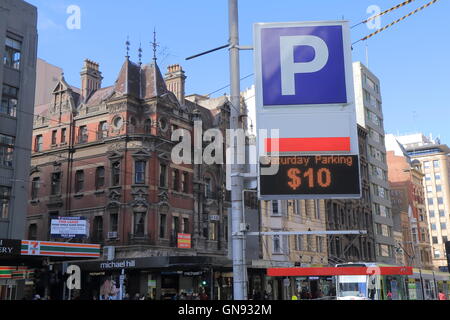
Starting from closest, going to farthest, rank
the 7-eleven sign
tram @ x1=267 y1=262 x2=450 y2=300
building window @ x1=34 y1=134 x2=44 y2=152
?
the 7-eleven sign → tram @ x1=267 y1=262 x2=450 y2=300 → building window @ x1=34 y1=134 x2=44 y2=152

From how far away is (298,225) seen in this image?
5528 cm

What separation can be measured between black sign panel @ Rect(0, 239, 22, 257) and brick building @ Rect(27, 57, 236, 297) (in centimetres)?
1126

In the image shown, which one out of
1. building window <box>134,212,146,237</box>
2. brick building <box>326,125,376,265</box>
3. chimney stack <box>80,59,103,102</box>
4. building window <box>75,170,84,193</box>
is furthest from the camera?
brick building <box>326,125,376,265</box>

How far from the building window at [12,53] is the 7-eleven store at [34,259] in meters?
12.9

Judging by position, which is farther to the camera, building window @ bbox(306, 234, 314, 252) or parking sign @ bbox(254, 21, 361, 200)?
building window @ bbox(306, 234, 314, 252)

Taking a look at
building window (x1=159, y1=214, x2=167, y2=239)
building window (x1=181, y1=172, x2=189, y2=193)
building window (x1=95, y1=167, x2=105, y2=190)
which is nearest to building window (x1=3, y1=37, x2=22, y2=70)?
building window (x1=95, y1=167, x2=105, y2=190)

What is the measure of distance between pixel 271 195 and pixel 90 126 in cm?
3779

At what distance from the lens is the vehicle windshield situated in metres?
32.8

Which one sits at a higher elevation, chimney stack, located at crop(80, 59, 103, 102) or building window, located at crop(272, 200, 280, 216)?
chimney stack, located at crop(80, 59, 103, 102)

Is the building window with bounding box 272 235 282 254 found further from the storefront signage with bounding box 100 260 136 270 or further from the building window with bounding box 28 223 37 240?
the building window with bounding box 28 223 37 240

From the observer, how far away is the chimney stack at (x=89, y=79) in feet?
153

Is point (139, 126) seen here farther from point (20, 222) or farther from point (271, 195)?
point (271, 195)

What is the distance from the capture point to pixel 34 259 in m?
30.1
